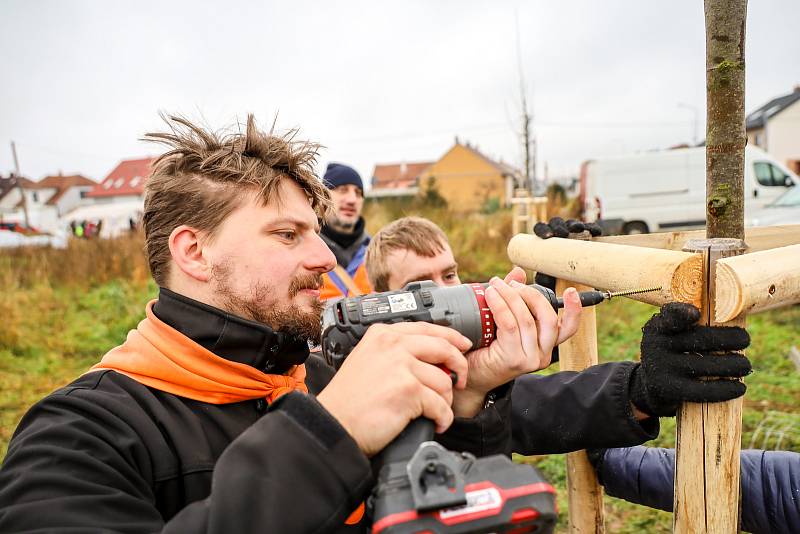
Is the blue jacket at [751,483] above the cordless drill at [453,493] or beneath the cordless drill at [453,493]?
beneath

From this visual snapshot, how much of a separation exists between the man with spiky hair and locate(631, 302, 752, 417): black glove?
31 centimetres

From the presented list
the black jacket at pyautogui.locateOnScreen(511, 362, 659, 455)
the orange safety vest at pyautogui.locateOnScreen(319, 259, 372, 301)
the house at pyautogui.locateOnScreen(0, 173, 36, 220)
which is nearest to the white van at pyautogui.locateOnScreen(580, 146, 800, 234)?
the orange safety vest at pyautogui.locateOnScreen(319, 259, 372, 301)

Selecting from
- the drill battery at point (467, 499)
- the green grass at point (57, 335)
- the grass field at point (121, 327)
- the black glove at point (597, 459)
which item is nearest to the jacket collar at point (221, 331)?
the drill battery at point (467, 499)

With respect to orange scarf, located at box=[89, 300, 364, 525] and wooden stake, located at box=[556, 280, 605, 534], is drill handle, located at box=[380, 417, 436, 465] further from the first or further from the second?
wooden stake, located at box=[556, 280, 605, 534]

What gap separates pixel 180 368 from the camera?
1469mm

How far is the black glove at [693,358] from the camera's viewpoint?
125 cm

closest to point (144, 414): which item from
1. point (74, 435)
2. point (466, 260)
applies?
point (74, 435)

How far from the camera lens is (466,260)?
1095cm

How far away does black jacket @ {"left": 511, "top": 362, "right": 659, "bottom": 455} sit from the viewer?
1791 mm

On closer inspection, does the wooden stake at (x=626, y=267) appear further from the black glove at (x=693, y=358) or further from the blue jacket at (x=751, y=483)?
the blue jacket at (x=751, y=483)

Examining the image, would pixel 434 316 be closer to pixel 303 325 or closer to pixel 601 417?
pixel 303 325

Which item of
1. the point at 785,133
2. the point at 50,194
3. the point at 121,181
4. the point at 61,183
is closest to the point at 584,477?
the point at 785,133

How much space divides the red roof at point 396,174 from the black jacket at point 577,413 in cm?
5621

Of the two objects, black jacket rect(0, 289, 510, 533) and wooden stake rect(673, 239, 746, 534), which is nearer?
black jacket rect(0, 289, 510, 533)
